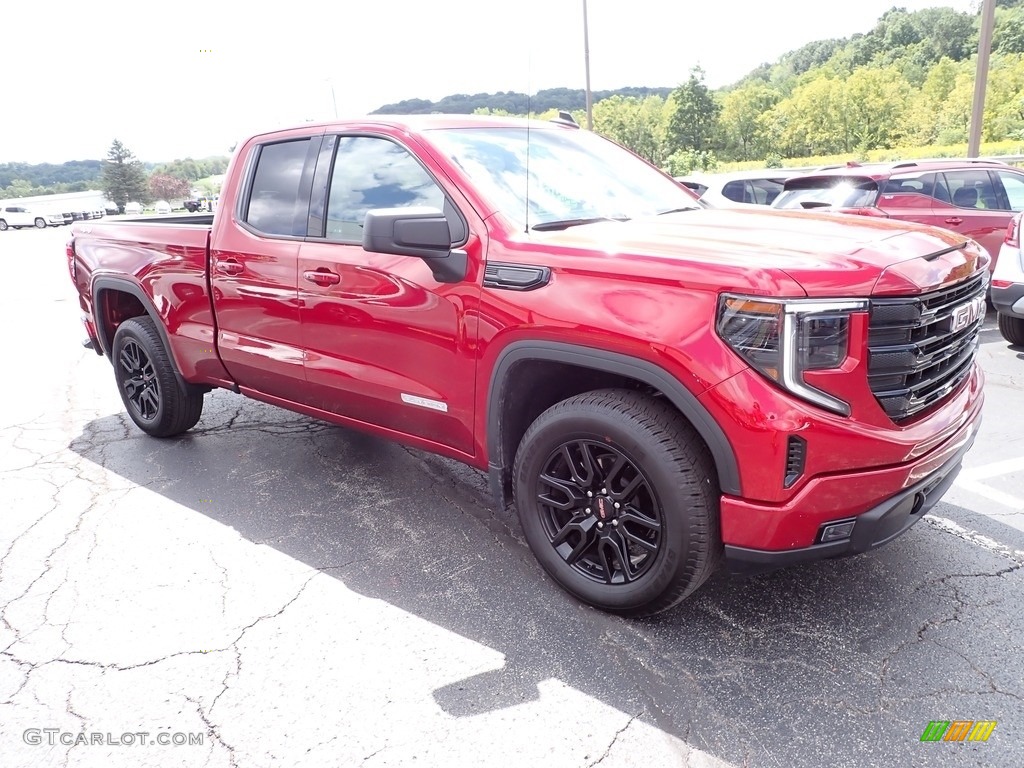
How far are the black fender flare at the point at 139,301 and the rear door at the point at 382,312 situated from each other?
1.39 metres

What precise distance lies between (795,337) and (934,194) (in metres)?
6.91

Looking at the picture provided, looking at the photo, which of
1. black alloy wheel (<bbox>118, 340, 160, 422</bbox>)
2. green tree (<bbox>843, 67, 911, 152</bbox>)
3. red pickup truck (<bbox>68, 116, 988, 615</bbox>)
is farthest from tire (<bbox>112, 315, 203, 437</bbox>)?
green tree (<bbox>843, 67, 911, 152</bbox>)

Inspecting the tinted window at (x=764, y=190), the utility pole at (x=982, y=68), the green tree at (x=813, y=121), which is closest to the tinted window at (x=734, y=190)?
the tinted window at (x=764, y=190)

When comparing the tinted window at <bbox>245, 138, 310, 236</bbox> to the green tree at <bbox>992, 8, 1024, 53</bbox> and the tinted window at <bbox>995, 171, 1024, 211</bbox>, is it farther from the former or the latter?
the green tree at <bbox>992, 8, 1024, 53</bbox>

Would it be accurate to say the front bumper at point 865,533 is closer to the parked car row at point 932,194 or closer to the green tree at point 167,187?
the parked car row at point 932,194

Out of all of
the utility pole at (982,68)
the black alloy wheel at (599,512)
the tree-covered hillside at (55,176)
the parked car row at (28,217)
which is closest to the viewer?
the black alloy wheel at (599,512)

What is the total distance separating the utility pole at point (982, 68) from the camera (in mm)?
12156

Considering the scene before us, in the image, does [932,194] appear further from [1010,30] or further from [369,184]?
[1010,30]

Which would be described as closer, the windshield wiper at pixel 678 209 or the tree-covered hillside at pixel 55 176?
the windshield wiper at pixel 678 209

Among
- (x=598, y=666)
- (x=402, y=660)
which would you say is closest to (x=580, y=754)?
(x=598, y=666)

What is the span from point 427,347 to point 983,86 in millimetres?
14232

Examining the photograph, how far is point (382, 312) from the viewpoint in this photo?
318 centimetres

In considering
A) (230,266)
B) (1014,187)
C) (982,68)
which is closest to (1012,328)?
(1014,187)

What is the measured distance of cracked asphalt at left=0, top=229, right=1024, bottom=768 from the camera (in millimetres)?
2213
